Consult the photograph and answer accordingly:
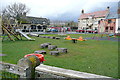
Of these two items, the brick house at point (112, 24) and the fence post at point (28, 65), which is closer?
the fence post at point (28, 65)

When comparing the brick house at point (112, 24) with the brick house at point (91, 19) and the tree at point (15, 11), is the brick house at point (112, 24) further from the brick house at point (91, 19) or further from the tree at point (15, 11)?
the tree at point (15, 11)

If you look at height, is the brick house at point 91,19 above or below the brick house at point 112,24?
above

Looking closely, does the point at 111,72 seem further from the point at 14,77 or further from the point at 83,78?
the point at 14,77

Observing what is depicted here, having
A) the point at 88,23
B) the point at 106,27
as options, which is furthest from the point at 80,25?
Answer: the point at 106,27

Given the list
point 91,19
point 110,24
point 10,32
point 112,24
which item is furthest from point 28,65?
point 91,19

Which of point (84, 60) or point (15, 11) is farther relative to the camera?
point (15, 11)

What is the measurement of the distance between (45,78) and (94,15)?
193 ft

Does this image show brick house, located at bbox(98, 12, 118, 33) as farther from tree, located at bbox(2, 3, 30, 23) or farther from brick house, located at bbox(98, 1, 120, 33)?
tree, located at bbox(2, 3, 30, 23)

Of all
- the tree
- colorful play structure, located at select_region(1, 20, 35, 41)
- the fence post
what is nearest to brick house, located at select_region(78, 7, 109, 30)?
the tree

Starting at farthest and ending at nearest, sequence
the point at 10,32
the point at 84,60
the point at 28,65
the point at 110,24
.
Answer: the point at 110,24 < the point at 10,32 < the point at 84,60 < the point at 28,65

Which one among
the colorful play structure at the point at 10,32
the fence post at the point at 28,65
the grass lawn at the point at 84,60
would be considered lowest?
the grass lawn at the point at 84,60

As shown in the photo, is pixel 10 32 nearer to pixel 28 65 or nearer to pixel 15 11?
pixel 28 65

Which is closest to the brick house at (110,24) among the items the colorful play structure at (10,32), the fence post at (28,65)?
the colorful play structure at (10,32)

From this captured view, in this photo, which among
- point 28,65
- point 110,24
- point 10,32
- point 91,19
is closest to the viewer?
point 28,65
